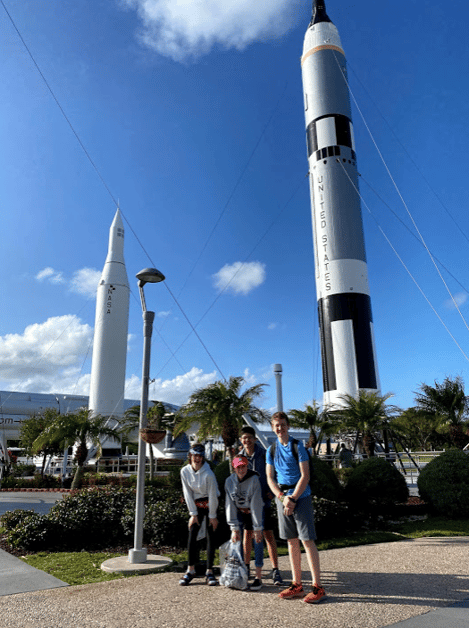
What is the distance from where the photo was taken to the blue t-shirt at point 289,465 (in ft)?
16.7

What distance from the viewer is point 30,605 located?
4730 millimetres

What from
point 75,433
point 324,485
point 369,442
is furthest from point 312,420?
point 324,485

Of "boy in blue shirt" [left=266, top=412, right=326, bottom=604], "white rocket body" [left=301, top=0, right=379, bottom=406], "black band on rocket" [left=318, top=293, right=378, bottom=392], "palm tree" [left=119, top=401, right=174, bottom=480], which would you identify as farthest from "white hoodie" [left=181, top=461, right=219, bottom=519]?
"black band on rocket" [left=318, top=293, right=378, bottom=392]

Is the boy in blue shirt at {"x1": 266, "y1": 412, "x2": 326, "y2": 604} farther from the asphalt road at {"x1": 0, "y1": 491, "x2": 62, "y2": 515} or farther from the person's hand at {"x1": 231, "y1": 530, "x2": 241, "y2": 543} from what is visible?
the asphalt road at {"x1": 0, "y1": 491, "x2": 62, "y2": 515}


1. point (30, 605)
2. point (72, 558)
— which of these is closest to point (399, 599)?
point (30, 605)

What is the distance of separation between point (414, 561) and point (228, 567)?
2957 millimetres

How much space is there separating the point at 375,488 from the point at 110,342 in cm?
2926

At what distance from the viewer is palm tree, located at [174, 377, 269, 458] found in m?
17.6

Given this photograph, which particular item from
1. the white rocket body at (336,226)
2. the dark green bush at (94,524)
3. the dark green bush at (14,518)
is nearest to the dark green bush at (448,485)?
the dark green bush at (94,524)

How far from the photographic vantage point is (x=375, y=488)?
11.4 m

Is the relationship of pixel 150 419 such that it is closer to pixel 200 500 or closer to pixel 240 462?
pixel 200 500

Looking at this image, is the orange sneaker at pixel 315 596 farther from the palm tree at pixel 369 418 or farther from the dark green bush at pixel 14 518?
the palm tree at pixel 369 418

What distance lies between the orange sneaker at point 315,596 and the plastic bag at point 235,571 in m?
0.79

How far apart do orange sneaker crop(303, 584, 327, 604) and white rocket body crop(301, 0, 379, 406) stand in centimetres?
2249
